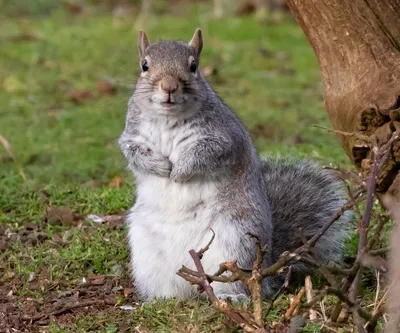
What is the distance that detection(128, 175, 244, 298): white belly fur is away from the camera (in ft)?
12.0

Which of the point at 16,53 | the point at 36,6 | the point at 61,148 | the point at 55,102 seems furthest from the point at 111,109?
the point at 36,6

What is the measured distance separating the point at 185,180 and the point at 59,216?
123 cm

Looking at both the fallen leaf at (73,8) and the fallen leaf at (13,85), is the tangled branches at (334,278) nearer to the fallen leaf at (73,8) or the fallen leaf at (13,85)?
the fallen leaf at (13,85)

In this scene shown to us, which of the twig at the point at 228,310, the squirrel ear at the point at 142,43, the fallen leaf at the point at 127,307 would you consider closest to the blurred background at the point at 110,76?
the squirrel ear at the point at 142,43

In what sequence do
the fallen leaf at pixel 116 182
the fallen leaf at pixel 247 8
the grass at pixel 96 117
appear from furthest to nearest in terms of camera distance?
the fallen leaf at pixel 247 8 → the fallen leaf at pixel 116 182 → the grass at pixel 96 117

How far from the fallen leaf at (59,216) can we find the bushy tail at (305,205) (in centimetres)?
109

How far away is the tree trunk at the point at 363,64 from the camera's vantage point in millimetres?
4078

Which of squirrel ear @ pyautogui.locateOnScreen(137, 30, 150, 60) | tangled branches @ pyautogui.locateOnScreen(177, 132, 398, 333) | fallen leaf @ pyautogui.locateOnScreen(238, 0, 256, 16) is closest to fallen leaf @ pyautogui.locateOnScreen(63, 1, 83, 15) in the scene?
fallen leaf @ pyautogui.locateOnScreen(238, 0, 256, 16)

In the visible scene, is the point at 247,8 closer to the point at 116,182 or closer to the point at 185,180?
the point at 116,182

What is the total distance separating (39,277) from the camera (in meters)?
4.12

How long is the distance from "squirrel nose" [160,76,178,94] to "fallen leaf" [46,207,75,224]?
4.58 feet

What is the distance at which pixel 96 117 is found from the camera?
23.5 feet

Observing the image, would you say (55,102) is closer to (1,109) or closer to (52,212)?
(1,109)

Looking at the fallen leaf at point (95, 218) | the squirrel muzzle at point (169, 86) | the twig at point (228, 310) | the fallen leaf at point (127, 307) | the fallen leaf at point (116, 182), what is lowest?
the fallen leaf at point (127, 307)
